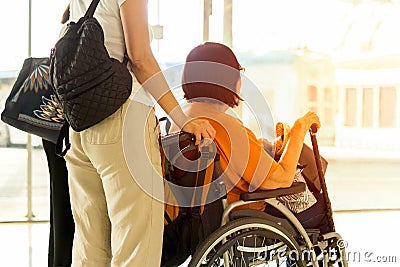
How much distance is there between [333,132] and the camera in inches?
234

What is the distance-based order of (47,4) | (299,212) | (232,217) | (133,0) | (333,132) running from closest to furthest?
(133,0) < (232,217) < (299,212) < (47,4) < (333,132)

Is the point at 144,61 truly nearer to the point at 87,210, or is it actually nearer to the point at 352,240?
the point at 87,210

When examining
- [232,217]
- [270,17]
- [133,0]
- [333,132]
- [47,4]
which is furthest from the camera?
[333,132]

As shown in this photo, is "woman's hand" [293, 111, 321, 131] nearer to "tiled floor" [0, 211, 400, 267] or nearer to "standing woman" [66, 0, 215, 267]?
"standing woman" [66, 0, 215, 267]

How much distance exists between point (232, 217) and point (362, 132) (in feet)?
14.2

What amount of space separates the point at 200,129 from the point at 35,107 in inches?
26.3

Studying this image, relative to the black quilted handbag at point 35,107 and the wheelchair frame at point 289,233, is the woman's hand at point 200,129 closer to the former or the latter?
the wheelchair frame at point 289,233

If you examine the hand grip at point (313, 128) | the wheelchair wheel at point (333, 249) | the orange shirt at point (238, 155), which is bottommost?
the wheelchair wheel at point (333, 249)

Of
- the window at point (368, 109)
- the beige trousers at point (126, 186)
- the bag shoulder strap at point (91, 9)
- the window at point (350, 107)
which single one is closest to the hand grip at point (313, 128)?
the beige trousers at point (126, 186)

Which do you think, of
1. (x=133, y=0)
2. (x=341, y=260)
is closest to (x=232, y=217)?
(x=341, y=260)

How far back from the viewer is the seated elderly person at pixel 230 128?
6.47ft

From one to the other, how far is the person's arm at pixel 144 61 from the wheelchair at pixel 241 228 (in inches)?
4.1

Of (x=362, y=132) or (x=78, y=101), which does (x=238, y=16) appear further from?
(x=78, y=101)

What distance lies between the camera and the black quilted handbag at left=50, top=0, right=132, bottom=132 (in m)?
1.65
